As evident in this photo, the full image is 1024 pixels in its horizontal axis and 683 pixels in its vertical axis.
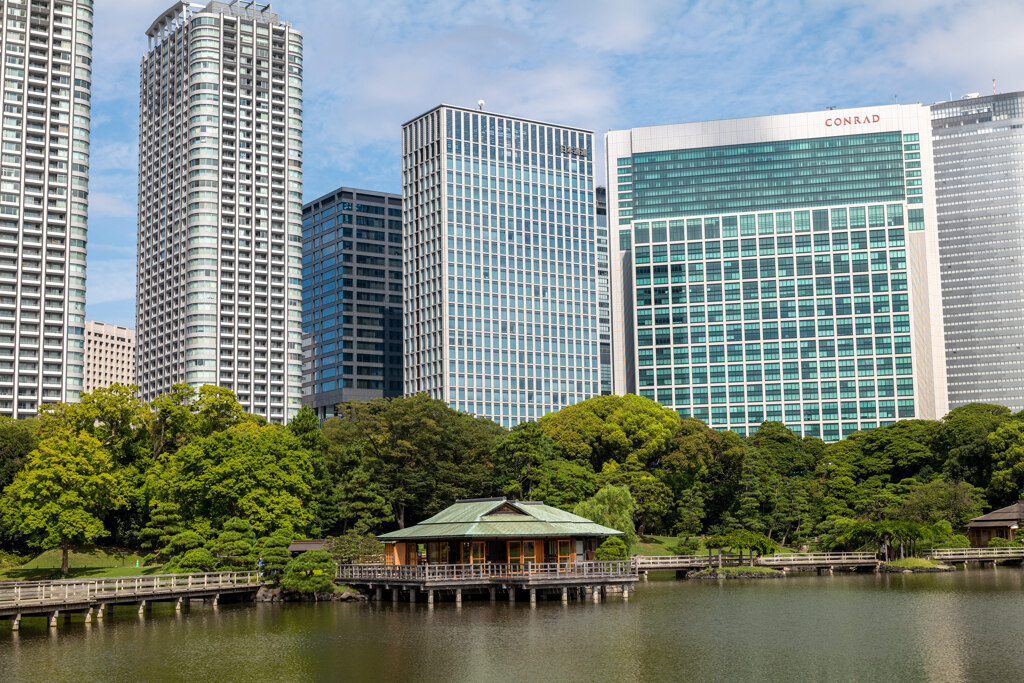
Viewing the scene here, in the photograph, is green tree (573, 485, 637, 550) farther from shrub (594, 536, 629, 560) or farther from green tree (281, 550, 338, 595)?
green tree (281, 550, 338, 595)

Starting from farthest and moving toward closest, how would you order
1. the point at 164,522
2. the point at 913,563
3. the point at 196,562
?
the point at 913,563 → the point at 164,522 → the point at 196,562

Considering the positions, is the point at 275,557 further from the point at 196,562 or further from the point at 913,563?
the point at 913,563

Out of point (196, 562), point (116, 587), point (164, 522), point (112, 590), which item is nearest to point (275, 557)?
point (196, 562)

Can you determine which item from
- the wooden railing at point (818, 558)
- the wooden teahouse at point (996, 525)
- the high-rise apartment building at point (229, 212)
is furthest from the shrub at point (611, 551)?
the high-rise apartment building at point (229, 212)

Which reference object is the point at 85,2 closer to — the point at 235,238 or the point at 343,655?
the point at 235,238

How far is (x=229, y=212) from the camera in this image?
18425 cm

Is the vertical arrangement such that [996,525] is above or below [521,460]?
below

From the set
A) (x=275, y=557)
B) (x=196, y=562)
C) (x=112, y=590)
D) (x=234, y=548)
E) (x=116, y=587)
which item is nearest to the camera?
(x=116, y=587)

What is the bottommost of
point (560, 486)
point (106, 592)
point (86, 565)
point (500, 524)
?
point (86, 565)

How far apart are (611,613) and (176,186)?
15285 cm

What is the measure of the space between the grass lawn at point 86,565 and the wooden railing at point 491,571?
24146mm

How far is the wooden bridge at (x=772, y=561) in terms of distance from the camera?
8994cm

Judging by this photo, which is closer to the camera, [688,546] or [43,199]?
[688,546]

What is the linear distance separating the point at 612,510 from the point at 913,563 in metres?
26.6
